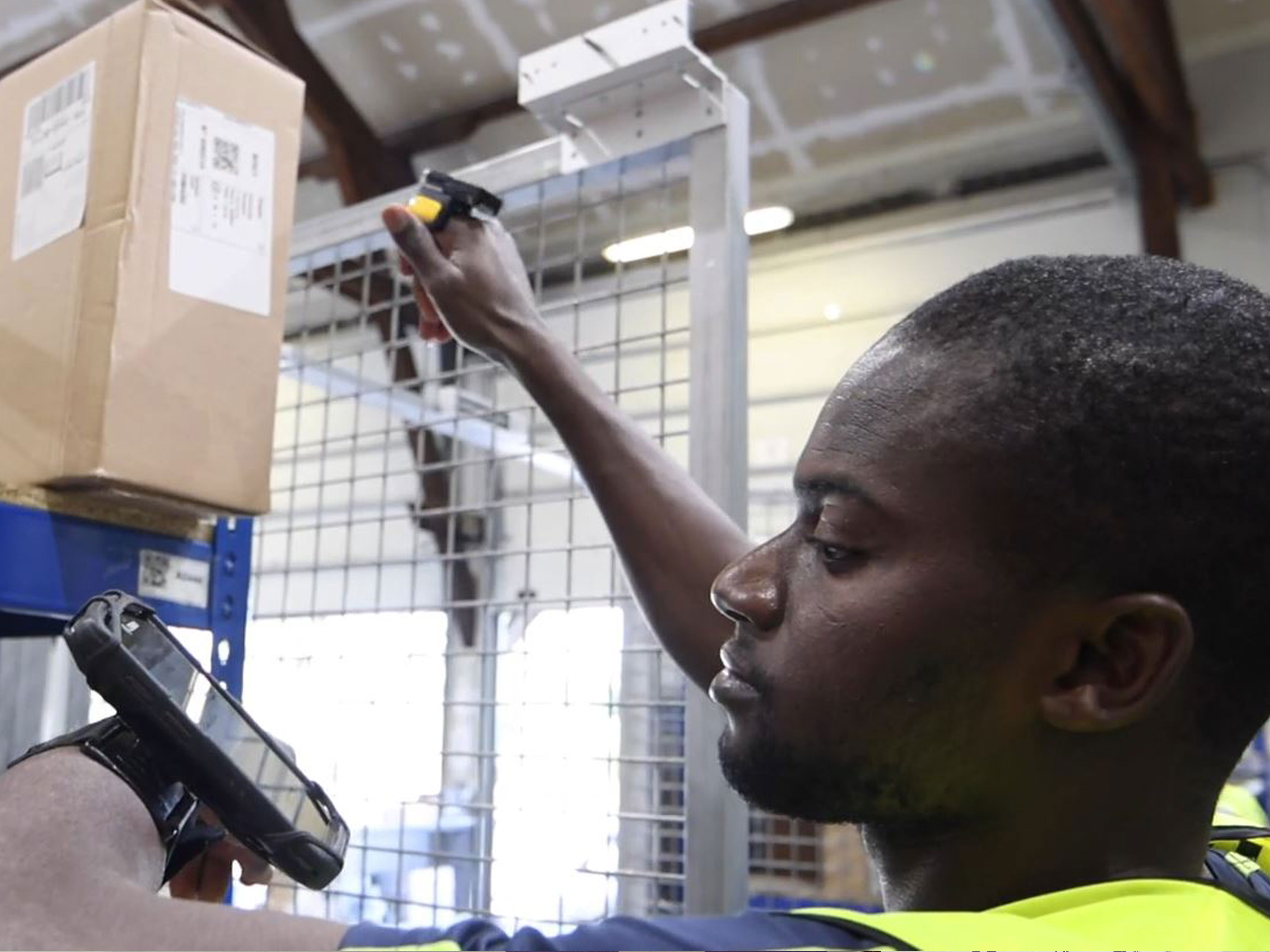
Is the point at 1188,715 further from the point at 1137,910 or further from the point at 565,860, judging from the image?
the point at 565,860

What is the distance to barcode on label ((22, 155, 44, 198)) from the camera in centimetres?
107

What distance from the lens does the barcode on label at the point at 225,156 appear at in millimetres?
1062

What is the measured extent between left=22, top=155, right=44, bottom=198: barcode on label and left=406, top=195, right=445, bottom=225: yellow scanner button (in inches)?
13.8

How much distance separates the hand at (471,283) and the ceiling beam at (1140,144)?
346cm

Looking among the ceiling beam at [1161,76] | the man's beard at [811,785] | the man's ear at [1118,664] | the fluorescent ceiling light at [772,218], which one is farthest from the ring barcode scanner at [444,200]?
the fluorescent ceiling light at [772,218]

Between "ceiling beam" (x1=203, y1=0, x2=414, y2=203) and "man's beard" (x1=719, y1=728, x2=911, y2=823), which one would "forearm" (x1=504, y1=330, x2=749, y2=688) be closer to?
"man's beard" (x1=719, y1=728, x2=911, y2=823)

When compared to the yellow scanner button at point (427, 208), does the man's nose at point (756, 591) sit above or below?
below

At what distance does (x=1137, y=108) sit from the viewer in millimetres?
4371

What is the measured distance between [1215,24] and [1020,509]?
168 inches

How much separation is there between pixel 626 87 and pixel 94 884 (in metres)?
0.97

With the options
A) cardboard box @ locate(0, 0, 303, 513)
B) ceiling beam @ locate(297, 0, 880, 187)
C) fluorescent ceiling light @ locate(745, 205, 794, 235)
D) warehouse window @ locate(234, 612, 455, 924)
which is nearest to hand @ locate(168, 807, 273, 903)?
warehouse window @ locate(234, 612, 455, 924)

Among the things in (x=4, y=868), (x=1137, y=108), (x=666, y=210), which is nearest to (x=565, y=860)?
(x=666, y=210)

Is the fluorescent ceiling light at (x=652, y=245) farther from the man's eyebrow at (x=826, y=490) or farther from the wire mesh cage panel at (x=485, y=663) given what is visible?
the man's eyebrow at (x=826, y=490)

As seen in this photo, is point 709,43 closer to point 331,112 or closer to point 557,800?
point 331,112
